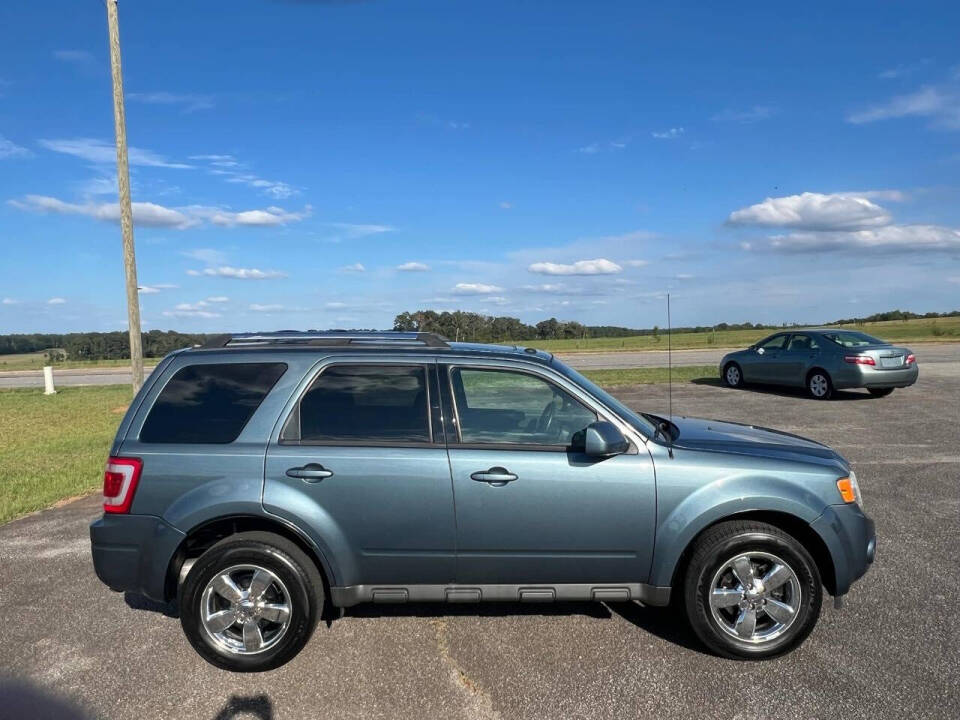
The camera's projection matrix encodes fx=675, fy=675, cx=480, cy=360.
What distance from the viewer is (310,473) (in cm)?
374

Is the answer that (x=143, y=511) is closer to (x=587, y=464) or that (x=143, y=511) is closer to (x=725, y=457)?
(x=587, y=464)

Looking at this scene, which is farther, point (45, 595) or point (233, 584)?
point (45, 595)

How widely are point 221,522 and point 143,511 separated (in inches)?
16.4

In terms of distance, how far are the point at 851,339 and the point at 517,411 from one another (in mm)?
12647

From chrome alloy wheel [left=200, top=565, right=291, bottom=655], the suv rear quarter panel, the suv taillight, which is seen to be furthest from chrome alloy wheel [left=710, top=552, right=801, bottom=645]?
the suv taillight

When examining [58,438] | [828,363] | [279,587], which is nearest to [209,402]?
[279,587]

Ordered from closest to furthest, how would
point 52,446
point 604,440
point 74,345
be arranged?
point 604,440, point 52,446, point 74,345

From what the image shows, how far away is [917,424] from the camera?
10953 mm

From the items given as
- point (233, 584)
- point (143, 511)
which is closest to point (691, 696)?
point (233, 584)

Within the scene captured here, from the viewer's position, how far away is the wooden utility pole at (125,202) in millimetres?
12195

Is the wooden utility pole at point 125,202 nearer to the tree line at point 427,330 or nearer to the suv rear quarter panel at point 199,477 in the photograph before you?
the tree line at point 427,330

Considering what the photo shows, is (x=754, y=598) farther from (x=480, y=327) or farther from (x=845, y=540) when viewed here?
(x=480, y=327)

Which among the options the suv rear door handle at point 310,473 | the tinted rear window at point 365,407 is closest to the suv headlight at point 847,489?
the tinted rear window at point 365,407

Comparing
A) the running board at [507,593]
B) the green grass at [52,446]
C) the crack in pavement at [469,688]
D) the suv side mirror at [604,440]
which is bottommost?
the crack in pavement at [469,688]
